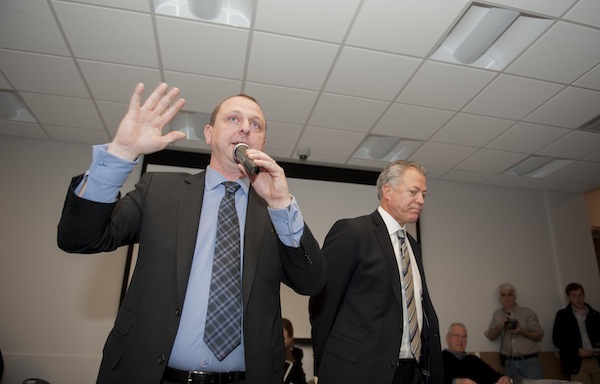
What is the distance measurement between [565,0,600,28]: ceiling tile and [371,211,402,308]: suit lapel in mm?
1956

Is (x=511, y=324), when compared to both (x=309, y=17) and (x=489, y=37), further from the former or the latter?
(x=309, y=17)

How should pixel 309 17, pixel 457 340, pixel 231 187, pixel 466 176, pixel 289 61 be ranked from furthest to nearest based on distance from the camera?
pixel 466 176
pixel 457 340
pixel 289 61
pixel 309 17
pixel 231 187

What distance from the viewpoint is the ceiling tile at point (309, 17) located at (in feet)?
8.09

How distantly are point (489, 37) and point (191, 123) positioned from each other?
296cm

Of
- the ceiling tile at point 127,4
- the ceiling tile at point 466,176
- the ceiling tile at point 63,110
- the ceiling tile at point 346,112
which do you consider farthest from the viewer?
the ceiling tile at point 466,176

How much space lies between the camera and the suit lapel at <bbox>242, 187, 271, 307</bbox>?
1.03 m

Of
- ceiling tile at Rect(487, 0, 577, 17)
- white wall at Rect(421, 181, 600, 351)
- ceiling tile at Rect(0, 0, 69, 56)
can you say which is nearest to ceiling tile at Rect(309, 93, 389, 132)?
ceiling tile at Rect(487, 0, 577, 17)

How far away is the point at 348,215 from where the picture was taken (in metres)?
4.93

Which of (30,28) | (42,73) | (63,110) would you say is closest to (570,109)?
(30,28)

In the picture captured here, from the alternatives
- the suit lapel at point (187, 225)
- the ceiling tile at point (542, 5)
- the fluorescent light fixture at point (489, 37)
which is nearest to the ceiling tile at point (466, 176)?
the fluorescent light fixture at point (489, 37)

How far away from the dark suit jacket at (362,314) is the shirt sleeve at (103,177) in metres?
1.05

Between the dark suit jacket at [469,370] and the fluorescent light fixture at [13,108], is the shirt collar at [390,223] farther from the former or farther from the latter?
the fluorescent light fixture at [13,108]

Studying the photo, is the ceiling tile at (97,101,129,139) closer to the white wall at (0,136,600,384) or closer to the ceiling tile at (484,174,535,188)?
the white wall at (0,136,600,384)

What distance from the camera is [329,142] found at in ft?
14.4
